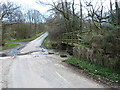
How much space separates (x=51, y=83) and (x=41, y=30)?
51.7 metres

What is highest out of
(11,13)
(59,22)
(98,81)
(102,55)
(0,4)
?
(0,4)

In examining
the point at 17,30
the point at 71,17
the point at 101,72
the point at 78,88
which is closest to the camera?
the point at 78,88

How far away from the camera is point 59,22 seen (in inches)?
728

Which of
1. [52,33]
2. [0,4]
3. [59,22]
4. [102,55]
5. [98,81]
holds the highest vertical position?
[0,4]

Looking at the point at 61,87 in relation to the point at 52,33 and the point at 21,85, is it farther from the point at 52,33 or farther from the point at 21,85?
the point at 52,33

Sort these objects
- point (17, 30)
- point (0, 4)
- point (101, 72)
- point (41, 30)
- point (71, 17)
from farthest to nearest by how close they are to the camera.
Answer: point (41, 30) → point (17, 30) → point (0, 4) → point (71, 17) → point (101, 72)

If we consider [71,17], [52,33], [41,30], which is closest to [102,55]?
[71,17]

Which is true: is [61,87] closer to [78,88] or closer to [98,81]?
[78,88]

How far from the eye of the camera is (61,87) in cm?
406

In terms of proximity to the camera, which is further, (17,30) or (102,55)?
(17,30)

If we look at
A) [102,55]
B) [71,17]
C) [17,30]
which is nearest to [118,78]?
[102,55]

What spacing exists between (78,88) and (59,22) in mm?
15726

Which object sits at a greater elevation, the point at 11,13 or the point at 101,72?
the point at 11,13

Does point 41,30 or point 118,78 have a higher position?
point 41,30
